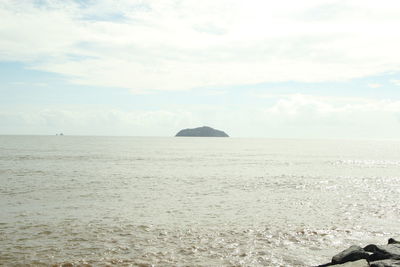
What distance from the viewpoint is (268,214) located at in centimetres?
2675

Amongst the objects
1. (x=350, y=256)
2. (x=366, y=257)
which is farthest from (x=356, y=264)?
(x=366, y=257)

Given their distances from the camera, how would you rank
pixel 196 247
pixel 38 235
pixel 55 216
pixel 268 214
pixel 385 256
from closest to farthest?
pixel 385 256, pixel 196 247, pixel 38 235, pixel 55 216, pixel 268 214

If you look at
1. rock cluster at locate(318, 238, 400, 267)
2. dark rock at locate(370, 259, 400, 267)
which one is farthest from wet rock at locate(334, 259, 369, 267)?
dark rock at locate(370, 259, 400, 267)

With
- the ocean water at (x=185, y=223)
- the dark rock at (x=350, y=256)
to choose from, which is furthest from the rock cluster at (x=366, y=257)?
the ocean water at (x=185, y=223)

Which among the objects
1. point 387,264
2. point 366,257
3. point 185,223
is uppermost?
point 387,264

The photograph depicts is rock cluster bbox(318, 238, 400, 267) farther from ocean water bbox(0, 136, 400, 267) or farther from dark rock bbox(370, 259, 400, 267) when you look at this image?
ocean water bbox(0, 136, 400, 267)

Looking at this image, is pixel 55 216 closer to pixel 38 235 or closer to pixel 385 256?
pixel 38 235

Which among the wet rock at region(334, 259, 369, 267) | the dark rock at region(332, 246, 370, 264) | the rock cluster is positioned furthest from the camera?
the dark rock at region(332, 246, 370, 264)

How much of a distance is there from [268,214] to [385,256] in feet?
38.9

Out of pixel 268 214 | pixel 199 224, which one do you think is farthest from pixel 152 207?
pixel 268 214

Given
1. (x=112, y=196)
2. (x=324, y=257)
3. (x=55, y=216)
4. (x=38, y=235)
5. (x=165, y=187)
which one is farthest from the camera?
(x=165, y=187)

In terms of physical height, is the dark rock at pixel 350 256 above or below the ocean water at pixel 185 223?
above

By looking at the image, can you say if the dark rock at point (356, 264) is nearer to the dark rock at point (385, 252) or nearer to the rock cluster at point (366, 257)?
the rock cluster at point (366, 257)

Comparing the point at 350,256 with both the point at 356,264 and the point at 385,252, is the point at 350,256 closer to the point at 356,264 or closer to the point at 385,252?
the point at 356,264
